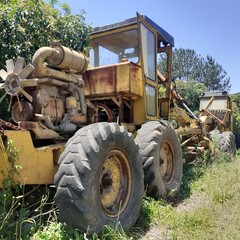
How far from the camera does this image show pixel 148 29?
625cm

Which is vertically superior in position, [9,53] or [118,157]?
[9,53]

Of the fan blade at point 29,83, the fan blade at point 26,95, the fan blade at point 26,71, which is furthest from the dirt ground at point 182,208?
the fan blade at point 26,71

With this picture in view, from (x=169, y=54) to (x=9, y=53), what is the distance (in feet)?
11.0

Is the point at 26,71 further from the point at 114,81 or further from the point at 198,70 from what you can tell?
the point at 198,70

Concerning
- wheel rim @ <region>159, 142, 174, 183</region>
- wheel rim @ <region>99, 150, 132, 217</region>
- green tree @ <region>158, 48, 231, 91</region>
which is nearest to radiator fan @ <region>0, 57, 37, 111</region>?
wheel rim @ <region>99, 150, 132, 217</region>

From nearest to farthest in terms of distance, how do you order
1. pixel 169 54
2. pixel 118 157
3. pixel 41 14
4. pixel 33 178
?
pixel 33 178 → pixel 118 157 → pixel 41 14 → pixel 169 54

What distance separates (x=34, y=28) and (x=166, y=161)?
3.65 metres

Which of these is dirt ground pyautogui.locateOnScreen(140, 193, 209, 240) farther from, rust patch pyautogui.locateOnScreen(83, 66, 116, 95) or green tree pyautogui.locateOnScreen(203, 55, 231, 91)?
green tree pyautogui.locateOnScreen(203, 55, 231, 91)

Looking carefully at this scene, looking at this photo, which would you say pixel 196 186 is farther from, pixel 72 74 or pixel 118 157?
pixel 72 74

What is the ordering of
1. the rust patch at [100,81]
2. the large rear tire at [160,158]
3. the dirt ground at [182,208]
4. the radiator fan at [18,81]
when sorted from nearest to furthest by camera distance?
the dirt ground at [182,208] → the radiator fan at [18,81] → the large rear tire at [160,158] → the rust patch at [100,81]

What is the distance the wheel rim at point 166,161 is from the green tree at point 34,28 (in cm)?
281

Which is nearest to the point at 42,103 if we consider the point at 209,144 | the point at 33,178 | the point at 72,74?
the point at 72,74

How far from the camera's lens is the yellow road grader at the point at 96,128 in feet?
10.8

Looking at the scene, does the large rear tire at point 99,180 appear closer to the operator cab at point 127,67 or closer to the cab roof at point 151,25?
the operator cab at point 127,67
